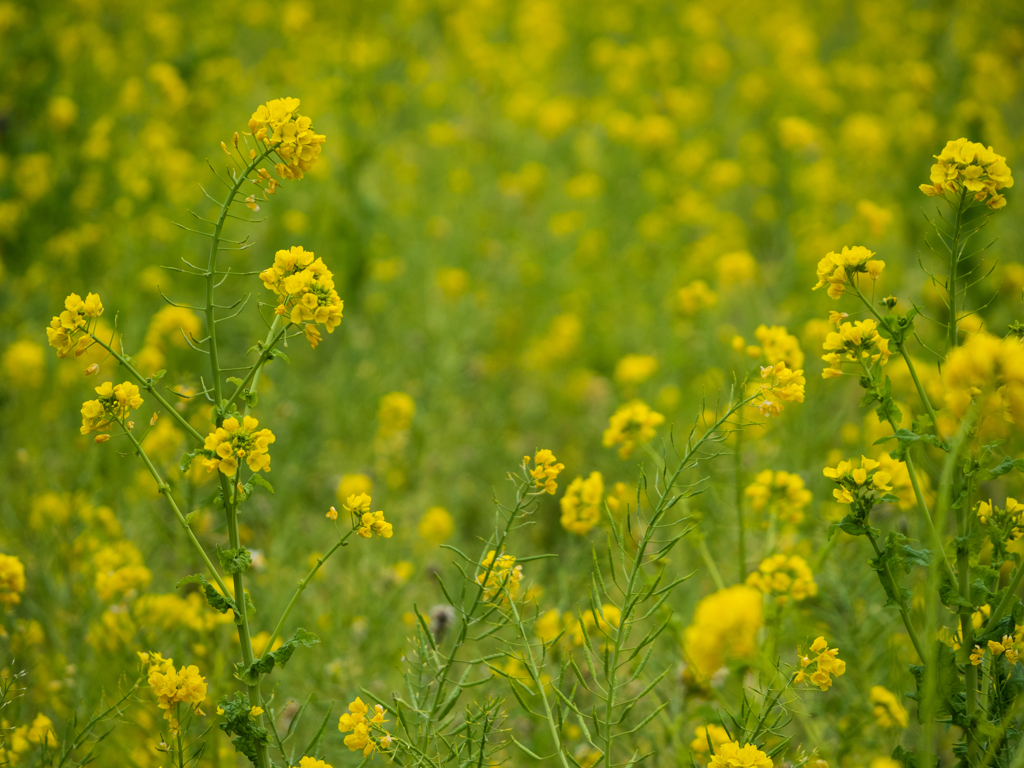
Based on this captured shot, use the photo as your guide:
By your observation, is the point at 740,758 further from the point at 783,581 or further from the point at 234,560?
the point at 234,560

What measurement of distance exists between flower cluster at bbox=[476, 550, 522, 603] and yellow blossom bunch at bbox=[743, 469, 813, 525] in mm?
796

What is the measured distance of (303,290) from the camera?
56.6 inches

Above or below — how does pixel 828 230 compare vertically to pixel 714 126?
below

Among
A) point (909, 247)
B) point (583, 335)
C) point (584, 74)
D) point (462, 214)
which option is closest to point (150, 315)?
point (462, 214)

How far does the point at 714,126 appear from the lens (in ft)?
22.1

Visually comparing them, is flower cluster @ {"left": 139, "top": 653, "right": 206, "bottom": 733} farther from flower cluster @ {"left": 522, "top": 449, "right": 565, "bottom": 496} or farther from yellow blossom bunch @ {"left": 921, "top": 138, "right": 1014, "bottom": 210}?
yellow blossom bunch @ {"left": 921, "top": 138, "right": 1014, "bottom": 210}

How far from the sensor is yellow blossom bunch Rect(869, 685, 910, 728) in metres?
1.87

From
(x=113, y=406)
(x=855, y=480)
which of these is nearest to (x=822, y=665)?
(x=855, y=480)

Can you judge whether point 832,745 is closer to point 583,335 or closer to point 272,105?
point 272,105

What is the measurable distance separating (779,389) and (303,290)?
100 centimetres

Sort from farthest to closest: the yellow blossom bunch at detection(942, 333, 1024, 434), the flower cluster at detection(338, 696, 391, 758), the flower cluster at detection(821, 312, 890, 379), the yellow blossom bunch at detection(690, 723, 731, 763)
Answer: the yellow blossom bunch at detection(690, 723, 731, 763), the flower cluster at detection(821, 312, 890, 379), the flower cluster at detection(338, 696, 391, 758), the yellow blossom bunch at detection(942, 333, 1024, 434)

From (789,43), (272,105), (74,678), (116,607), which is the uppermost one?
(789,43)

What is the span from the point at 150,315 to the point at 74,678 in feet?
7.35

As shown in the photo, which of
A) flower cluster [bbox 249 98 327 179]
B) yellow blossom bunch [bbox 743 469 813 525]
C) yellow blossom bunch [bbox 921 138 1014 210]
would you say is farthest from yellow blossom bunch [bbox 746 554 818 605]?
flower cluster [bbox 249 98 327 179]
